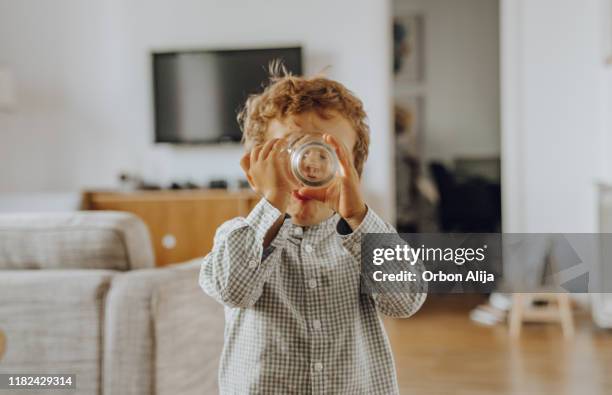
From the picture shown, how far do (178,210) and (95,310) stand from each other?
1719 mm

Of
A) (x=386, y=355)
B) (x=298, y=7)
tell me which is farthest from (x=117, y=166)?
(x=386, y=355)

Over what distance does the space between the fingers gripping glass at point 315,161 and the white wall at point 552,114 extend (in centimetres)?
228

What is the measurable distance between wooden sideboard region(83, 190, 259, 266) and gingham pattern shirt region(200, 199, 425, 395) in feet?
5.75

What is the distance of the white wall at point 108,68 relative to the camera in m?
2.79

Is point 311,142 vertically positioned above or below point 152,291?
above

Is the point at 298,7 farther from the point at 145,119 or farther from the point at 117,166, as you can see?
the point at 117,166

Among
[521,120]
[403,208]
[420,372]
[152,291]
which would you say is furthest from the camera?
[403,208]

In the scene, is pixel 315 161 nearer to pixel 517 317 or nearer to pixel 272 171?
pixel 272 171

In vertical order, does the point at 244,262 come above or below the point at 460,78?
below

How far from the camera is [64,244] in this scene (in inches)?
31.4

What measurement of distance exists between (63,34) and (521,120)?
7.01 feet

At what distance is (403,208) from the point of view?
11.9 ft

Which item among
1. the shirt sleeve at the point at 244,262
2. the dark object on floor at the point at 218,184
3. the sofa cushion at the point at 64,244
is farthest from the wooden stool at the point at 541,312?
the shirt sleeve at the point at 244,262

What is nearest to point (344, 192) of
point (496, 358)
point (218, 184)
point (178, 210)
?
point (496, 358)
